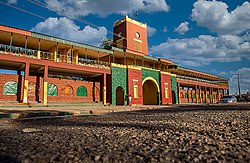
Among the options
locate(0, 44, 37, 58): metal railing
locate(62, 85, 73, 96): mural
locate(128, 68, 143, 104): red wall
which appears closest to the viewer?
locate(0, 44, 37, 58): metal railing

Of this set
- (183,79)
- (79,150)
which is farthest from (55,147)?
(183,79)

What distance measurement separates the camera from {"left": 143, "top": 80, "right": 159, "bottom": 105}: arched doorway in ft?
88.0

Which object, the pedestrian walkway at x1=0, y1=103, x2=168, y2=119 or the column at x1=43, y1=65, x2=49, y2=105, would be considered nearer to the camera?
the pedestrian walkway at x1=0, y1=103, x2=168, y2=119

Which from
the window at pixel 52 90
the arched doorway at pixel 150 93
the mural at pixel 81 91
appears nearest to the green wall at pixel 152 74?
the arched doorway at pixel 150 93

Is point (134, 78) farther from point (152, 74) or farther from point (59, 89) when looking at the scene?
point (59, 89)

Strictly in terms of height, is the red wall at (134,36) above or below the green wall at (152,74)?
above

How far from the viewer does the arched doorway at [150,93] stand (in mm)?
26825

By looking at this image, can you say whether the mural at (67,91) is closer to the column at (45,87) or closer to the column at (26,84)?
the column at (45,87)

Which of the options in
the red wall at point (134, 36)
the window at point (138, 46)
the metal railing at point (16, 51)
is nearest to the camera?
the metal railing at point (16, 51)

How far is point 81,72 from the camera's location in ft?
66.2

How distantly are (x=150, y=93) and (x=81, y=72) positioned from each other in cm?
1229

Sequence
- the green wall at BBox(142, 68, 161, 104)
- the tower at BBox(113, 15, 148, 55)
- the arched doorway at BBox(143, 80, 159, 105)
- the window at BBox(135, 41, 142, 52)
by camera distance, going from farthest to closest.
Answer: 1. the window at BBox(135, 41, 142, 52)
2. the tower at BBox(113, 15, 148, 55)
3. the arched doorway at BBox(143, 80, 159, 105)
4. the green wall at BBox(142, 68, 161, 104)

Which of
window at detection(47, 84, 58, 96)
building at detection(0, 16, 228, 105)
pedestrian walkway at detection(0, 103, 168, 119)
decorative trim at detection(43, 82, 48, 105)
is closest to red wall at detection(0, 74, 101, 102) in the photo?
building at detection(0, 16, 228, 105)

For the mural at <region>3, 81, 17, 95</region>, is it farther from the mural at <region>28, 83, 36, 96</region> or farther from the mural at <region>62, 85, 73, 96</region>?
the mural at <region>62, 85, 73, 96</region>
